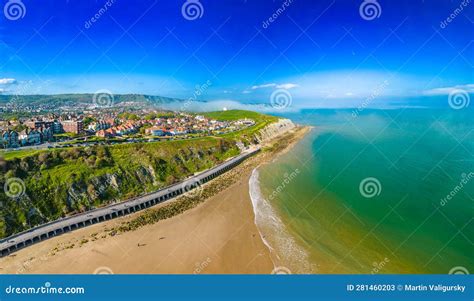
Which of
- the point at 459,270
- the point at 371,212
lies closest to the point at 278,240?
the point at 371,212

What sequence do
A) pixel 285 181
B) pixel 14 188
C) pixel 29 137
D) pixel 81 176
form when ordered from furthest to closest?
pixel 29 137, pixel 285 181, pixel 81 176, pixel 14 188

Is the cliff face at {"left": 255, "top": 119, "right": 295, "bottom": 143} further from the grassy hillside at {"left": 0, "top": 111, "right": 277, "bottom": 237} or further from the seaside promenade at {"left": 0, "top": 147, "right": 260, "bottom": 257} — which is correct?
the seaside promenade at {"left": 0, "top": 147, "right": 260, "bottom": 257}

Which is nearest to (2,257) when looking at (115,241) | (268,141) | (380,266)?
(115,241)

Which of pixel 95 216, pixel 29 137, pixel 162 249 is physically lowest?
pixel 29 137

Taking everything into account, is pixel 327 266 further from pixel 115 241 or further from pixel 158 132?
pixel 158 132

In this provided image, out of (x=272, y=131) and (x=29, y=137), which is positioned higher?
(x=272, y=131)

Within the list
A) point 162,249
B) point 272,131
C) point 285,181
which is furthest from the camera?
point 272,131

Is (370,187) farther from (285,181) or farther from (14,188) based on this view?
(14,188)
